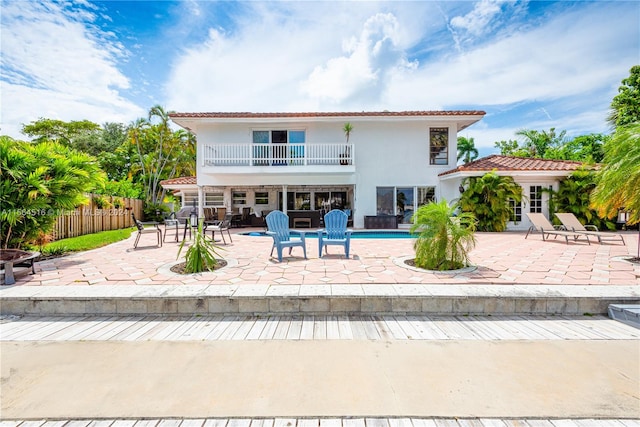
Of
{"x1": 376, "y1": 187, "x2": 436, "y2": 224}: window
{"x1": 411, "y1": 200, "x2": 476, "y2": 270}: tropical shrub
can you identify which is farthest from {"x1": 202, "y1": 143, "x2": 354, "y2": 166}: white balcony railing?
{"x1": 411, "y1": 200, "x2": 476, "y2": 270}: tropical shrub

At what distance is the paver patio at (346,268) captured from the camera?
496 centimetres

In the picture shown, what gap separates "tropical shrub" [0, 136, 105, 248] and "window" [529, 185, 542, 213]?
1708 cm

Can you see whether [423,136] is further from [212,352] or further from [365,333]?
[212,352]

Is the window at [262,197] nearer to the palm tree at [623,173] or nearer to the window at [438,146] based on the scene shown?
the window at [438,146]

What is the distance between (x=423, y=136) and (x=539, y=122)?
65.1 ft

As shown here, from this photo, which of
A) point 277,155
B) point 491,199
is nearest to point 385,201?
point 491,199

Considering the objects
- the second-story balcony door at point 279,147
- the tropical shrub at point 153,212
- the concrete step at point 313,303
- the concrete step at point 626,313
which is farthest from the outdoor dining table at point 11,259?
the tropical shrub at point 153,212

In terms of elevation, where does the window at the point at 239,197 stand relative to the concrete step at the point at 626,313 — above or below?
above

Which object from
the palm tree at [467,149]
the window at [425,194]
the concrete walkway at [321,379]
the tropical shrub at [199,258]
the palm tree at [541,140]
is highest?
the palm tree at [541,140]

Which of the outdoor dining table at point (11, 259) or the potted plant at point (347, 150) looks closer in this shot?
the outdoor dining table at point (11, 259)

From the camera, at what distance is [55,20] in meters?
7.49

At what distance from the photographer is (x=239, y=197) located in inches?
686

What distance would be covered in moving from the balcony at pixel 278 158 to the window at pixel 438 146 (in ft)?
14.5

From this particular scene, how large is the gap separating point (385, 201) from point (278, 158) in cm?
606
